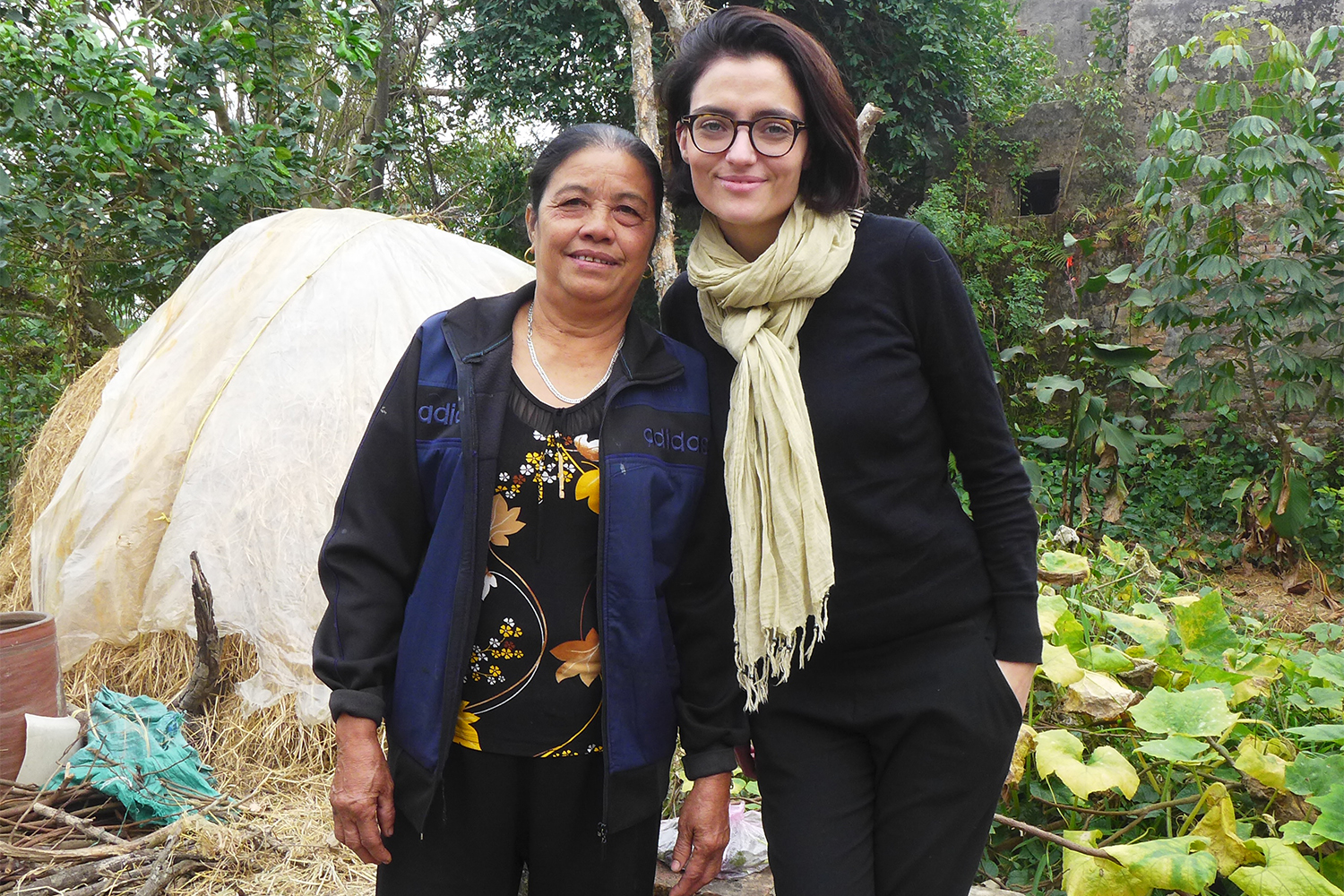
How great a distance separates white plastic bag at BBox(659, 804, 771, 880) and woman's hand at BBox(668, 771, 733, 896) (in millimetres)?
764

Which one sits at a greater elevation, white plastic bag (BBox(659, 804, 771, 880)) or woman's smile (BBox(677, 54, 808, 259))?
woman's smile (BBox(677, 54, 808, 259))

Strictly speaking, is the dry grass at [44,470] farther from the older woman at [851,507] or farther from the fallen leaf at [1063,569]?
the fallen leaf at [1063,569]

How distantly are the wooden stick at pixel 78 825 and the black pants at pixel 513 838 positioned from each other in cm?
176

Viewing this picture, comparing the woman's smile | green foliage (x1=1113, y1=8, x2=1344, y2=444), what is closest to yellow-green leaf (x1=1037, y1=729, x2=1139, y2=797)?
the woman's smile

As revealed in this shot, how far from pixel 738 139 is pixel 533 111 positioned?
7672 mm

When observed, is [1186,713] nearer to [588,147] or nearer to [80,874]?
[588,147]

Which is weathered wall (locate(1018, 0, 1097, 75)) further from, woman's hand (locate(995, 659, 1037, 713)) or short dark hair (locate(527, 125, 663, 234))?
woman's hand (locate(995, 659, 1037, 713))

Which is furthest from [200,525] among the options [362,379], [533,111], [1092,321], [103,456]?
[1092,321]

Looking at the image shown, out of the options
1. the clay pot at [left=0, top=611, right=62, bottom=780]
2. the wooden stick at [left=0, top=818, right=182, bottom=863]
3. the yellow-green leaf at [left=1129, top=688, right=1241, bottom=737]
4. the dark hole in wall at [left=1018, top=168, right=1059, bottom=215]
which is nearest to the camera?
the yellow-green leaf at [left=1129, top=688, right=1241, bottom=737]

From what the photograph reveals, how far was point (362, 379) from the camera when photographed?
4.02 metres

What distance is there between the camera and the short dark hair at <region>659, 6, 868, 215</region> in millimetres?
1568

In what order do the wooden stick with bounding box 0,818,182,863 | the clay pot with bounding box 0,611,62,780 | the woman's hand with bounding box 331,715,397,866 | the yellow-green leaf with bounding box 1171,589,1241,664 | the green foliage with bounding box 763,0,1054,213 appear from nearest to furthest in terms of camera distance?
the woman's hand with bounding box 331,715,397,866, the wooden stick with bounding box 0,818,182,863, the yellow-green leaf with bounding box 1171,589,1241,664, the clay pot with bounding box 0,611,62,780, the green foliage with bounding box 763,0,1054,213

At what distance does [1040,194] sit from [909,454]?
8140mm

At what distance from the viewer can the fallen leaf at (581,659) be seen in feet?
5.19
